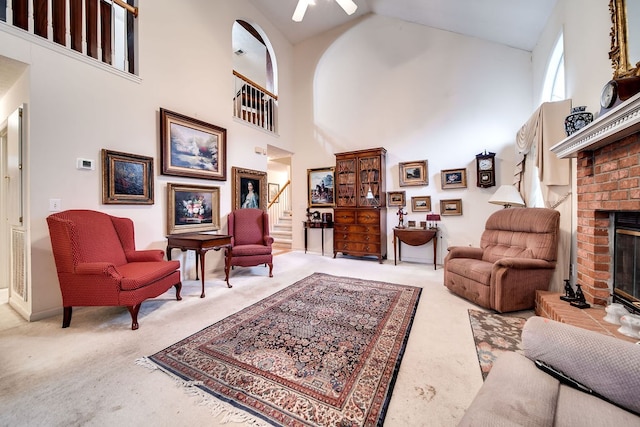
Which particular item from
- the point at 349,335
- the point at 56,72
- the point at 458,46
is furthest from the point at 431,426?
the point at 458,46

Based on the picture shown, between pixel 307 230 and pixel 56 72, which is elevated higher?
pixel 56 72

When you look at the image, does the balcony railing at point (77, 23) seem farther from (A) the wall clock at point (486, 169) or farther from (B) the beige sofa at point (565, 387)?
(A) the wall clock at point (486, 169)

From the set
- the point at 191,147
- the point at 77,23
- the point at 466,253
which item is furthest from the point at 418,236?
the point at 77,23

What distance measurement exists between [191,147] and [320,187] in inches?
112

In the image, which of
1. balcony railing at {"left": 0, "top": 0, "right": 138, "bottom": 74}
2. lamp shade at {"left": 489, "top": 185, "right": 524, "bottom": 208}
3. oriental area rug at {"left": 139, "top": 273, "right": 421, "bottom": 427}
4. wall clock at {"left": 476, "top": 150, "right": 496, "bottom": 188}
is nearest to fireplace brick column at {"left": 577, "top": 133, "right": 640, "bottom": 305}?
lamp shade at {"left": 489, "top": 185, "right": 524, "bottom": 208}

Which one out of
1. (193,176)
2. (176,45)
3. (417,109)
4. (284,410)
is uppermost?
(176,45)

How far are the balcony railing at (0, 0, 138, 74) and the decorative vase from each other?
15.7 feet

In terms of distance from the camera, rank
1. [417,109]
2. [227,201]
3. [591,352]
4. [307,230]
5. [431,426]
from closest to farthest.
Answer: [591,352] → [431,426] → [227,201] → [417,109] → [307,230]

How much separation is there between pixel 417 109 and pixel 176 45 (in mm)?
4211

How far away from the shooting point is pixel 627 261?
70.3 inches

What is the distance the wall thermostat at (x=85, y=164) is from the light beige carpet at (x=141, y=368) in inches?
59.5

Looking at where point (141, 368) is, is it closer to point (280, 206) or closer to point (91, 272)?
point (91, 272)

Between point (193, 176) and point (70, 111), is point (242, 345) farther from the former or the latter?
point (70, 111)

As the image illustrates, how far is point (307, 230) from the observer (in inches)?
232
